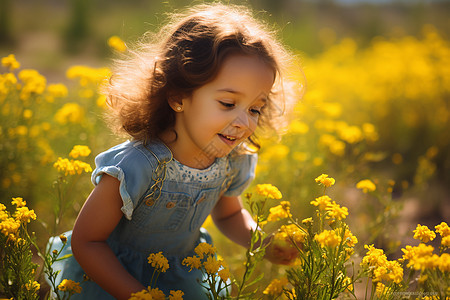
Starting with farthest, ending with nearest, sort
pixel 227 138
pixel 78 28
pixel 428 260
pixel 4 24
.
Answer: pixel 78 28 < pixel 4 24 < pixel 227 138 < pixel 428 260

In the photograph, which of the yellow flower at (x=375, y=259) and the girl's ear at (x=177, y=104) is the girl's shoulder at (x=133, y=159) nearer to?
the girl's ear at (x=177, y=104)

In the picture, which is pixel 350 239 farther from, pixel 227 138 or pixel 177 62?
pixel 177 62

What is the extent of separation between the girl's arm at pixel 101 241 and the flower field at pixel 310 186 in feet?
0.30

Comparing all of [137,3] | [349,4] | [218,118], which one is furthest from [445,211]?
[349,4]

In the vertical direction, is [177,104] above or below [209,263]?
above

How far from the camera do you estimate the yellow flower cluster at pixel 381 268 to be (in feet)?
3.89

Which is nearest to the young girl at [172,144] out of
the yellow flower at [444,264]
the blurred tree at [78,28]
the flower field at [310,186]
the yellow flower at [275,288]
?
the flower field at [310,186]

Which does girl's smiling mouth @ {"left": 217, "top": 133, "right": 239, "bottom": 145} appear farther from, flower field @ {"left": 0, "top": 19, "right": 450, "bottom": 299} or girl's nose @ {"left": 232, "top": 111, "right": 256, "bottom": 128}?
flower field @ {"left": 0, "top": 19, "right": 450, "bottom": 299}

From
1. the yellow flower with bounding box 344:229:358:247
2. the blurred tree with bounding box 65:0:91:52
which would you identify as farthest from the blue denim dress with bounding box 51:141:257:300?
the blurred tree with bounding box 65:0:91:52

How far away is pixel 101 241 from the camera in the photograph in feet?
4.43

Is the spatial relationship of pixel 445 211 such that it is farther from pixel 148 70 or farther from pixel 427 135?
pixel 148 70

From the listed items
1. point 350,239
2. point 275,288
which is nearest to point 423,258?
point 350,239

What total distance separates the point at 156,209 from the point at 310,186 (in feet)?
3.64

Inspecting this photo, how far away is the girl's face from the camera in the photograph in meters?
1.37
